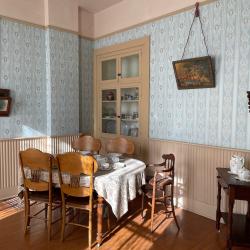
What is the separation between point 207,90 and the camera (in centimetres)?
324

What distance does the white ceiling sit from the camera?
4.33 meters

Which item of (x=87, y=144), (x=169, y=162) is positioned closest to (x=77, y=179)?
(x=169, y=162)

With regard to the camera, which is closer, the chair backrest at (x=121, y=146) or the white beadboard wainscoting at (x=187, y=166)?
the white beadboard wainscoting at (x=187, y=166)

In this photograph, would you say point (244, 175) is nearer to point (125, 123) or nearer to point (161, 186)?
point (161, 186)

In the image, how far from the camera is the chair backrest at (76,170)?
2.40 m

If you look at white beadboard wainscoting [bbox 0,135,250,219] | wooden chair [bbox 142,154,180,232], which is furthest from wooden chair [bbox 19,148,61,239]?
white beadboard wainscoting [bbox 0,135,250,219]

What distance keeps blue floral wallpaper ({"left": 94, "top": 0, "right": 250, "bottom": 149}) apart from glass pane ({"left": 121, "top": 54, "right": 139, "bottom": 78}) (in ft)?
1.10

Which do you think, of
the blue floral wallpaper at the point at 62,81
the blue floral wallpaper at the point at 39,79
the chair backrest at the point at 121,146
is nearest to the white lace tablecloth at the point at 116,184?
the chair backrest at the point at 121,146

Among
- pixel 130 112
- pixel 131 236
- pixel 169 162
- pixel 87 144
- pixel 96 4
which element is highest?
pixel 96 4

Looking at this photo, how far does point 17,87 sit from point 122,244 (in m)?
2.71

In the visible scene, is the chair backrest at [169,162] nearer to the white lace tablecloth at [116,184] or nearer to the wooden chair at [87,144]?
the white lace tablecloth at [116,184]

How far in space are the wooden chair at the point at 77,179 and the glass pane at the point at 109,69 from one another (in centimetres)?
246

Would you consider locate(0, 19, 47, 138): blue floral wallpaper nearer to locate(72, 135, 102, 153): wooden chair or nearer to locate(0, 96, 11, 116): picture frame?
locate(0, 96, 11, 116): picture frame

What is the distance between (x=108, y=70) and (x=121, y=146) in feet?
5.48
